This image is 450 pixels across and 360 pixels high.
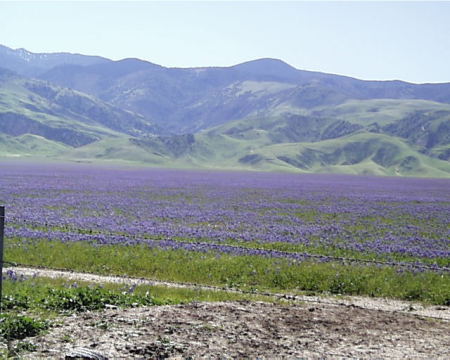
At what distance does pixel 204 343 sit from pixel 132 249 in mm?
13190

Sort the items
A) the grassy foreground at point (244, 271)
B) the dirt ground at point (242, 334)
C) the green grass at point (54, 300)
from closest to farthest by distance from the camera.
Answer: the dirt ground at point (242, 334) → the green grass at point (54, 300) → the grassy foreground at point (244, 271)

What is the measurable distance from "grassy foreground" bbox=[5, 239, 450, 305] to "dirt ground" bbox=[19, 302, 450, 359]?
4.41m

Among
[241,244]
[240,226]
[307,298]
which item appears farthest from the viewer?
[240,226]

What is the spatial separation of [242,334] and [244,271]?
852cm

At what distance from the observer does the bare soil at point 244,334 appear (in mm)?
10031

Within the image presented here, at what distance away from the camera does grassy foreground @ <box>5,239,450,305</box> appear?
18172 millimetres

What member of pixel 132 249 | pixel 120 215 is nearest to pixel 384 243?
pixel 132 249

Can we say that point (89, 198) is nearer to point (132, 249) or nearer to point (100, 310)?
point (132, 249)

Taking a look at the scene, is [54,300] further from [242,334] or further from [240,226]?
[240,226]

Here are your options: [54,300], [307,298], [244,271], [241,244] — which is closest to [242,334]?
[54,300]

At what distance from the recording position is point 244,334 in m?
11.2

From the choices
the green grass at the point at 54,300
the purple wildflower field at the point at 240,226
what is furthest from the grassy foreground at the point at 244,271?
the green grass at the point at 54,300

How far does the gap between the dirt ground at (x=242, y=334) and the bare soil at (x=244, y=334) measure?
2 cm

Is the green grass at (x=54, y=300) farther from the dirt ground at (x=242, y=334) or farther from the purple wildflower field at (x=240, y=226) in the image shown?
the purple wildflower field at (x=240, y=226)
